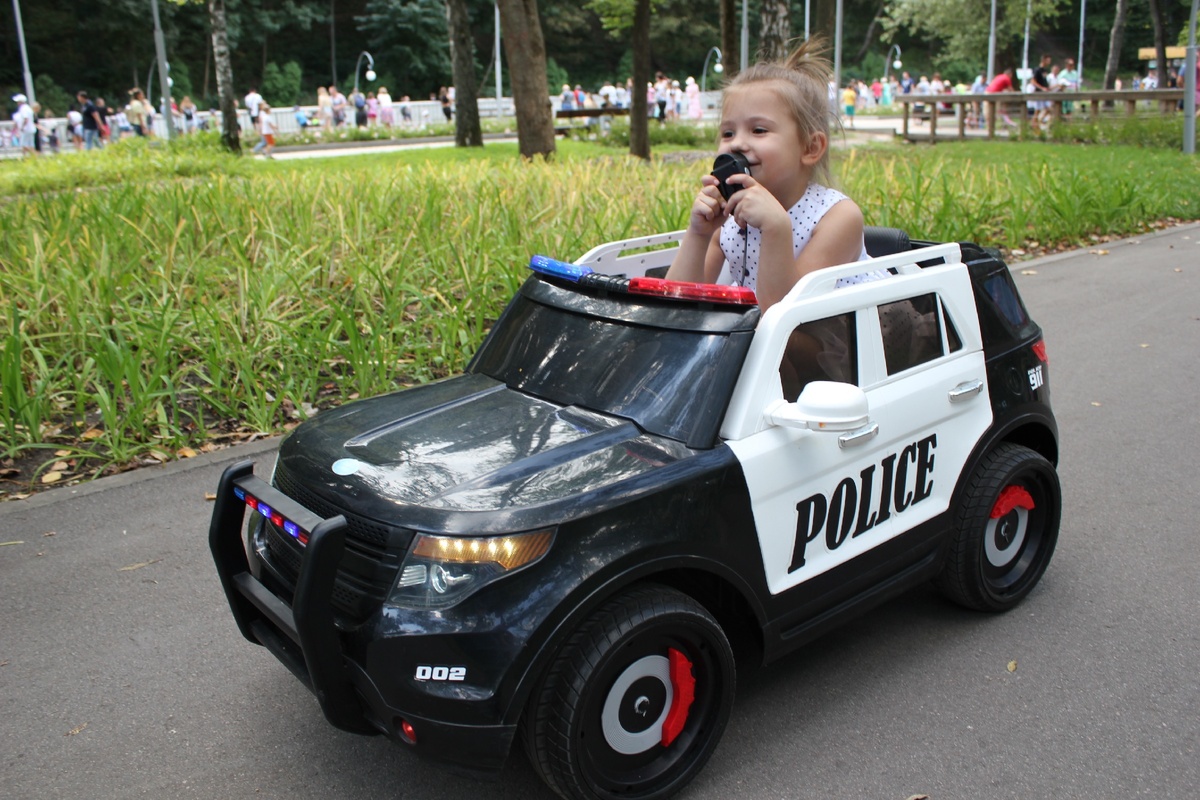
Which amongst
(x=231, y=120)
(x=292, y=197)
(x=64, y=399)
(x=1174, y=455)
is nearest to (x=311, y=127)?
(x=231, y=120)

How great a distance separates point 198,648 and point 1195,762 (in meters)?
3.36

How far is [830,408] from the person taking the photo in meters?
2.84

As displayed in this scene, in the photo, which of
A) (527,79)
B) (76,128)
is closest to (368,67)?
(76,128)

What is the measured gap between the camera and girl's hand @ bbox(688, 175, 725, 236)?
3.57 metres

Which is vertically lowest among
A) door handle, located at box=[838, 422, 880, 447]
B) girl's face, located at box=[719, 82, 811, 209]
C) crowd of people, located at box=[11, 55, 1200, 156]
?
door handle, located at box=[838, 422, 880, 447]

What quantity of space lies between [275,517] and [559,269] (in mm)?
1302

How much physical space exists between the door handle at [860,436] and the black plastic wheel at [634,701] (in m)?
0.73

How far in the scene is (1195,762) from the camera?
10.2ft

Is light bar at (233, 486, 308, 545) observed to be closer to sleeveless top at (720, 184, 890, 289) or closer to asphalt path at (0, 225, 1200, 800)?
asphalt path at (0, 225, 1200, 800)

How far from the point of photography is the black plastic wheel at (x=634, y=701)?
2.64 m

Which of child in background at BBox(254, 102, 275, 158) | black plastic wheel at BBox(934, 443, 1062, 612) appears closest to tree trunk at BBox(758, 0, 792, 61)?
black plastic wheel at BBox(934, 443, 1062, 612)

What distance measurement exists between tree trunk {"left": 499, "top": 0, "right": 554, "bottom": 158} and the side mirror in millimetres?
12230

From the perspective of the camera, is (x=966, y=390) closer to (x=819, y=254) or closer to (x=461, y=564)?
(x=819, y=254)

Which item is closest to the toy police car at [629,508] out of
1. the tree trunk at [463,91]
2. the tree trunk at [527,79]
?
the tree trunk at [527,79]
